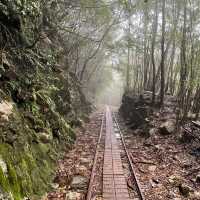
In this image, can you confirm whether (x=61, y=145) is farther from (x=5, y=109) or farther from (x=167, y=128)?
(x=167, y=128)

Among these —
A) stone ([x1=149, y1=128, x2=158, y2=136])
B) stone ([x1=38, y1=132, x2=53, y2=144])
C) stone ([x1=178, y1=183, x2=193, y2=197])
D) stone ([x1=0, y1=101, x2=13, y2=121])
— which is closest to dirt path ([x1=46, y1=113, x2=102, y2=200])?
stone ([x1=38, y1=132, x2=53, y2=144])

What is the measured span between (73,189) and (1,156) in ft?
9.37

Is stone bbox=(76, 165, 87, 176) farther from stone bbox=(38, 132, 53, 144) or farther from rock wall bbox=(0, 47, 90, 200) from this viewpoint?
stone bbox=(38, 132, 53, 144)

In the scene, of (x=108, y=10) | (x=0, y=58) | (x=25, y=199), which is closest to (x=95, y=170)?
(x=25, y=199)

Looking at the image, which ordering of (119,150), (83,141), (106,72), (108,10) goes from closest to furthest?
(119,150), (83,141), (108,10), (106,72)

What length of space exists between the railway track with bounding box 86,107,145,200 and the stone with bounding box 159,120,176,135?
2185mm

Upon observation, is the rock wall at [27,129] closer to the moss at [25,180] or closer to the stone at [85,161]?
the moss at [25,180]

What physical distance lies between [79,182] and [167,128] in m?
6.71

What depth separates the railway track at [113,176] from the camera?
7.70 m

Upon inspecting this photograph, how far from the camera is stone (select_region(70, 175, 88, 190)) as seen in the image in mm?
8164

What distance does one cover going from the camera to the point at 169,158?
1095cm

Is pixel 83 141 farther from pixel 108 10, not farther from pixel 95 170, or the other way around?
pixel 108 10

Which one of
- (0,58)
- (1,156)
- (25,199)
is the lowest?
(25,199)

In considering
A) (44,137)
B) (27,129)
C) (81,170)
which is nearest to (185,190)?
(81,170)
